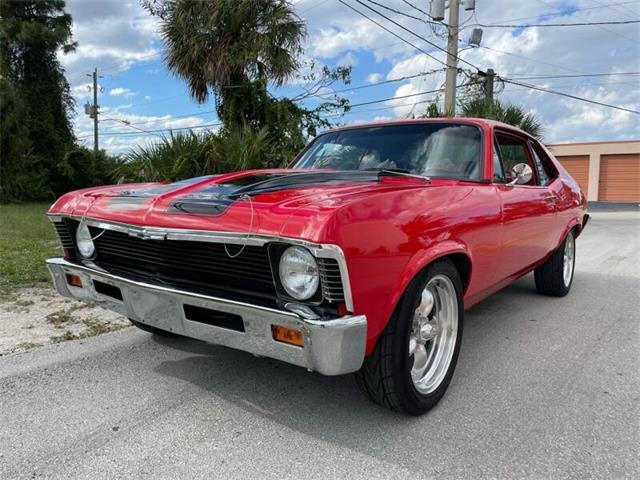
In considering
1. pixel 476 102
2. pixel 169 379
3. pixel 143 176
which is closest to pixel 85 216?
→ pixel 169 379

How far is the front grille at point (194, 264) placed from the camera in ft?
7.52

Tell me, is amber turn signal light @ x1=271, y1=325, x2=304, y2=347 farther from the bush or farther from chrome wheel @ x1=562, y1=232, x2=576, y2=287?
the bush

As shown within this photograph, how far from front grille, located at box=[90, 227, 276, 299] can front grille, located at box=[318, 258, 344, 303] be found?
11.3 inches

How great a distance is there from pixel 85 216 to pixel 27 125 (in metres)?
20.8

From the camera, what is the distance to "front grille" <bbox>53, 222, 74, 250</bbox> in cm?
311

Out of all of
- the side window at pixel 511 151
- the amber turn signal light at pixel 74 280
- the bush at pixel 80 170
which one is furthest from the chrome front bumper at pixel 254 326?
the bush at pixel 80 170

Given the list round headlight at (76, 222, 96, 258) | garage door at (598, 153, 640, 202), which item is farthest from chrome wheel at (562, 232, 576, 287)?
garage door at (598, 153, 640, 202)

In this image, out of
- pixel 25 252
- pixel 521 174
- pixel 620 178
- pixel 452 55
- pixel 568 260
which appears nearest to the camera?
pixel 521 174

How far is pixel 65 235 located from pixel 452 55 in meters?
12.9

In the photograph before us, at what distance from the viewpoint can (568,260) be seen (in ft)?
17.8

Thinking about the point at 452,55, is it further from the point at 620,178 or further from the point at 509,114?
the point at 620,178

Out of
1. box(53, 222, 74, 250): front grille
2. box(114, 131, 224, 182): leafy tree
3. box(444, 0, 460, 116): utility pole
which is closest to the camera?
box(53, 222, 74, 250): front grille

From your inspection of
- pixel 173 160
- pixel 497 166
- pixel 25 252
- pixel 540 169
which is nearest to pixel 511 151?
pixel 540 169

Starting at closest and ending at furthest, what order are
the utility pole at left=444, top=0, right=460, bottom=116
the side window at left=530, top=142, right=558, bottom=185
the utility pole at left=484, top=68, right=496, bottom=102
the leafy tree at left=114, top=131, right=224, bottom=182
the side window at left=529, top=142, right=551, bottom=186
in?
the side window at left=529, top=142, right=551, bottom=186
the side window at left=530, top=142, right=558, bottom=185
the leafy tree at left=114, top=131, right=224, bottom=182
the utility pole at left=444, top=0, right=460, bottom=116
the utility pole at left=484, top=68, right=496, bottom=102
